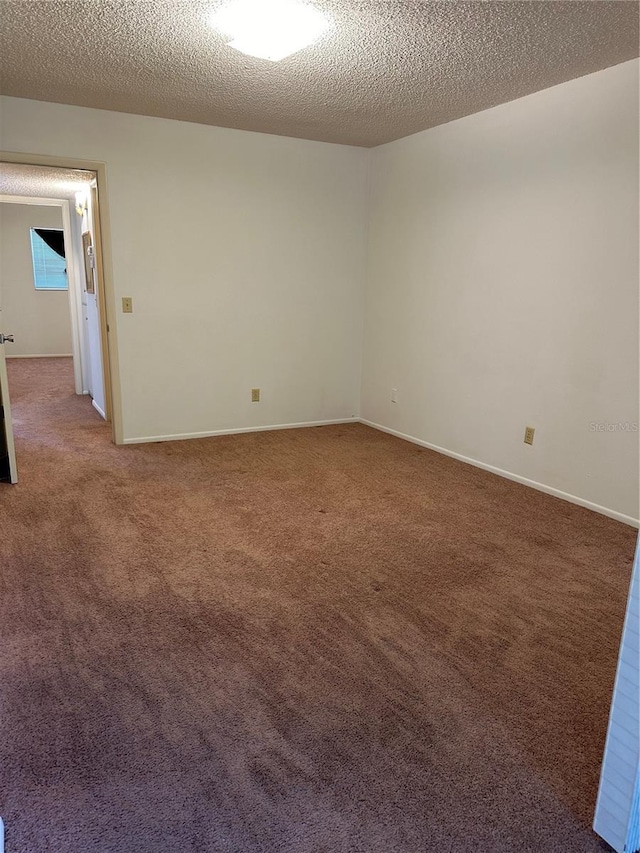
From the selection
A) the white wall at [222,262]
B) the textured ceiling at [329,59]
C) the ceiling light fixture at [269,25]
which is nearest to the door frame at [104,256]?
the white wall at [222,262]

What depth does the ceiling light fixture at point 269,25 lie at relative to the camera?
2389 millimetres

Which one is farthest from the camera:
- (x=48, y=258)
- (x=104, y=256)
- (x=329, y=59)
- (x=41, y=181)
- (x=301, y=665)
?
(x=48, y=258)

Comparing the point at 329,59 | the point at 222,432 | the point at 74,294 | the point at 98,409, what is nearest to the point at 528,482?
the point at 222,432

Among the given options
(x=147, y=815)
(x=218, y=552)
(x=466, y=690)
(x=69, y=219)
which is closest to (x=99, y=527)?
(x=218, y=552)

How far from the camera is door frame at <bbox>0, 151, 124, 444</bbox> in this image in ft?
12.7

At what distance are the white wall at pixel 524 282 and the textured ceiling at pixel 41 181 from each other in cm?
268

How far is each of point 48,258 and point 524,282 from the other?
317 inches

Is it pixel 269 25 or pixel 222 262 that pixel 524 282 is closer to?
pixel 269 25

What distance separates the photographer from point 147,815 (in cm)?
144

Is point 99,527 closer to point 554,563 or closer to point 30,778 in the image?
point 30,778

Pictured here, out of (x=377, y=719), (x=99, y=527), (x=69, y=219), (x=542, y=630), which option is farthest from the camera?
(x=69, y=219)

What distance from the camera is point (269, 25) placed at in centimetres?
252

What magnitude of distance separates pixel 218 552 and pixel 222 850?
5.08 feet

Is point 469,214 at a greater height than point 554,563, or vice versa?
point 469,214
